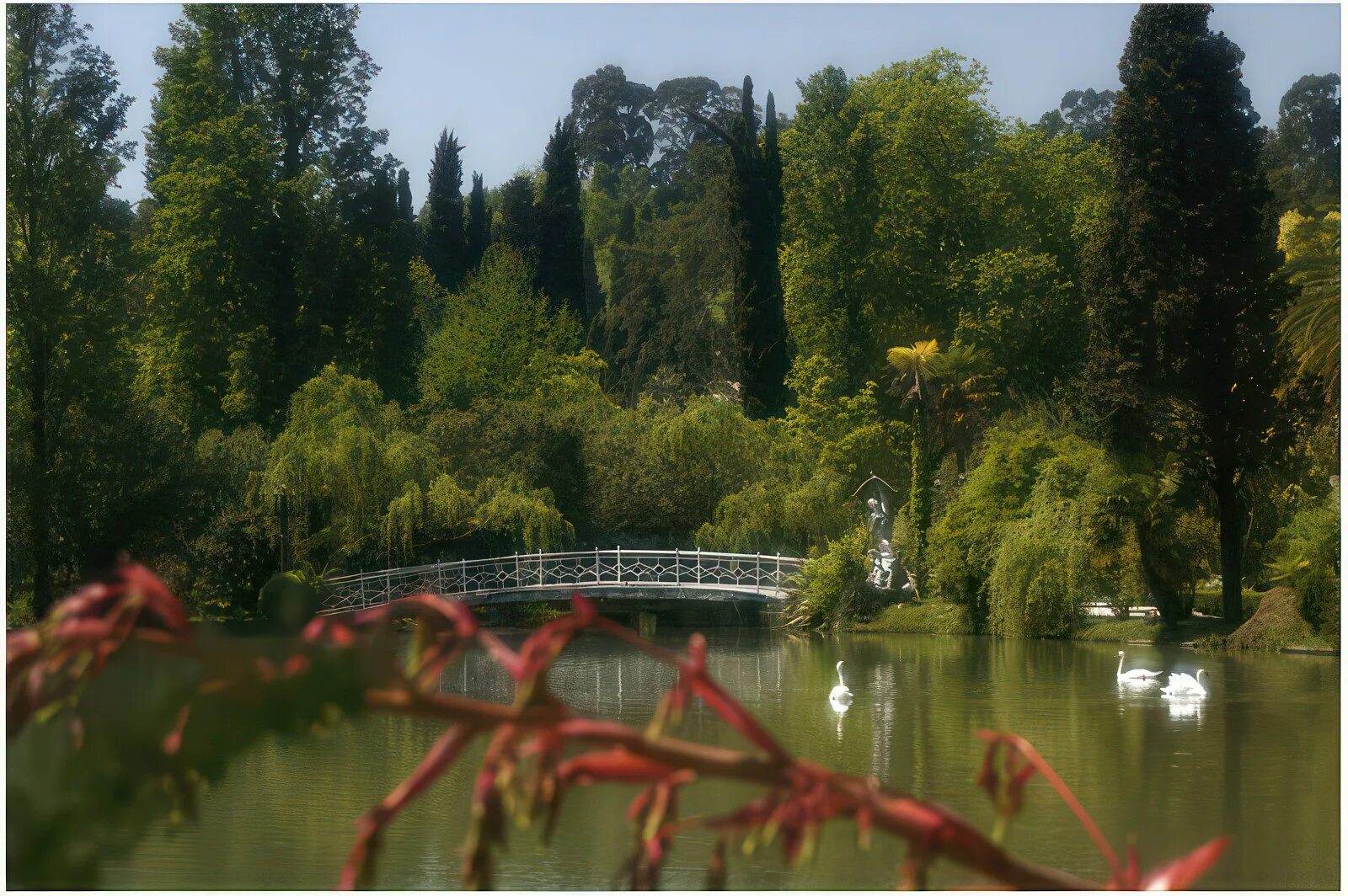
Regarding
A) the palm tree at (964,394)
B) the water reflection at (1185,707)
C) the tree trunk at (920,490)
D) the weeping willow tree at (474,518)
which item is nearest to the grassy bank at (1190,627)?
the tree trunk at (920,490)

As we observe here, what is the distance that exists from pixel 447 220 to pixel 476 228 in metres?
1.02

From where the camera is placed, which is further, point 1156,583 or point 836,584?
point 836,584

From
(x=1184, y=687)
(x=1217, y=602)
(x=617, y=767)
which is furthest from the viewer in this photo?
(x=1217, y=602)

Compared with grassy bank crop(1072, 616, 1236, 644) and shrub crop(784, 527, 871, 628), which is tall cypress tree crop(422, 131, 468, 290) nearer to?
shrub crop(784, 527, 871, 628)

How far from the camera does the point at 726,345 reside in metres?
37.8

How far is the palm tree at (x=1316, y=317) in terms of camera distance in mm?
19375

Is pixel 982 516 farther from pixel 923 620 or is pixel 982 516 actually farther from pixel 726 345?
pixel 726 345

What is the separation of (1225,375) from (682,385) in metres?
17.6

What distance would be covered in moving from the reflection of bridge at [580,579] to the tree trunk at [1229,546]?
7.47 meters

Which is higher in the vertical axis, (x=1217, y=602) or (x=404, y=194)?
(x=404, y=194)

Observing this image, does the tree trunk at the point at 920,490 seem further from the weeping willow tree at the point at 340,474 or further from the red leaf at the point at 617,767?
the red leaf at the point at 617,767

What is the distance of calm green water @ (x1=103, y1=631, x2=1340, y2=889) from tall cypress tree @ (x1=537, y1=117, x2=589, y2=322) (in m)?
23.0

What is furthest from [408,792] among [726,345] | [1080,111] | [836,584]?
[1080,111]

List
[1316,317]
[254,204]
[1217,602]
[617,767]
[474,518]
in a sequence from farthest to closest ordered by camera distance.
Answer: [254,204] → [474,518] → [1217,602] → [1316,317] → [617,767]
